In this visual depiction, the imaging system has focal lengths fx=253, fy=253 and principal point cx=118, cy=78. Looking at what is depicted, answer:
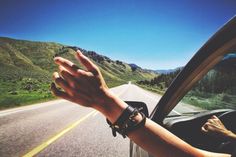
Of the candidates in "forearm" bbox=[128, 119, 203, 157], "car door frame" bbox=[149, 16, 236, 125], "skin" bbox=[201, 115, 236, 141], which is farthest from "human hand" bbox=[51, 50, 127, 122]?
"skin" bbox=[201, 115, 236, 141]

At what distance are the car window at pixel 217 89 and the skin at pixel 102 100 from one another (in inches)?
37.9

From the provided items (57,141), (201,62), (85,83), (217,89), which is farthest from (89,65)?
(57,141)

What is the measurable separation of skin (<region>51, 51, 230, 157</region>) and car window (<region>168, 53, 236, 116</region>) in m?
0.96

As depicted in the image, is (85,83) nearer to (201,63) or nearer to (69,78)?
(69,78)

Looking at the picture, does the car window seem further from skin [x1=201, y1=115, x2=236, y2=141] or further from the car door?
skin [x1=201, y1=115, x2=236, y2=141]

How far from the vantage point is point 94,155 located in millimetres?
5145

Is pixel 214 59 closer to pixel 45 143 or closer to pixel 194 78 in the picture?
pixel 194 78

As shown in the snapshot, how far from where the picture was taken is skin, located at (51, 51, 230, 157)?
1.08 meters

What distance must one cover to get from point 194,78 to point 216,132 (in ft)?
1.47

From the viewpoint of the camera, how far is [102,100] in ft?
3.60

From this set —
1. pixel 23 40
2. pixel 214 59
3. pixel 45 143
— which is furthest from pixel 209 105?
pixel 23 40

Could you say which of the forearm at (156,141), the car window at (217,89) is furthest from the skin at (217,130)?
the forearm at (156,141)

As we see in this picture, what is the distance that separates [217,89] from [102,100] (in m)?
1.51

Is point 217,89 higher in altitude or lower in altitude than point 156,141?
higher
